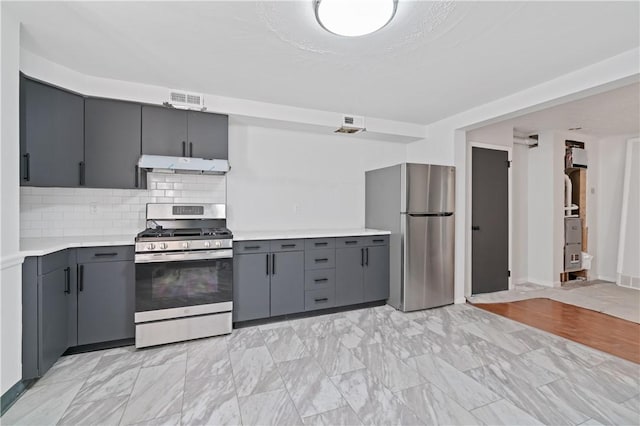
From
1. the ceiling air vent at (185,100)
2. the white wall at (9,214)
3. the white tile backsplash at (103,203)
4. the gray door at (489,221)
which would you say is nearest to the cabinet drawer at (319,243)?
the white tile backsplash at (103,203)

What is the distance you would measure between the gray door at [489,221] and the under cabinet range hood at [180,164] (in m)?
3.46

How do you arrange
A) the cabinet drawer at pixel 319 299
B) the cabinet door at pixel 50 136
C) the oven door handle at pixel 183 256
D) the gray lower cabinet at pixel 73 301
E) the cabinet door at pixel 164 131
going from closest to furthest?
the gray lower cabinet at pixel 73 301 → the cabinet door at pixel 50 136 → the oven door handle at pixel 183 256 → the cabinet door at pixel 164 131 → the cabinet drawer at pixel 319 299

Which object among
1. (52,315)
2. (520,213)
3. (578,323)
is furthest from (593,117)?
(52,315)

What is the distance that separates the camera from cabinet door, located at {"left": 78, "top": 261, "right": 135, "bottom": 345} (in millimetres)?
2557

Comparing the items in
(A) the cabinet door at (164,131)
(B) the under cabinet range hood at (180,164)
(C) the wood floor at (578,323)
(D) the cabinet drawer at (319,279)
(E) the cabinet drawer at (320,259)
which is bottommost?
(C) the wood floor at (578,323)

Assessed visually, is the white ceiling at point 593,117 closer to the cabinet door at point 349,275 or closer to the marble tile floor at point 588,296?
the marble tile floor at point 588,296

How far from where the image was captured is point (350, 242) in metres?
3.64

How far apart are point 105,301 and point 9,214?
1.03 meters

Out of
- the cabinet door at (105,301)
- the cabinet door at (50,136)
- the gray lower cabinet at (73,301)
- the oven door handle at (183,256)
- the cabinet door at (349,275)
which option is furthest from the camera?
the cabinet door at (349,275)

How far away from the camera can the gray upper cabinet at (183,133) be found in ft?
9.82

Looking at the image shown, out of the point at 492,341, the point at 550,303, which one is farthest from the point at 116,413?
the point at 550,303

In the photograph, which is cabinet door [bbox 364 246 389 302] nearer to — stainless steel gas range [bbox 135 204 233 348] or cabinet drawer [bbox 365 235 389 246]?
cabinet drawer [bbox 365 235 389 246]

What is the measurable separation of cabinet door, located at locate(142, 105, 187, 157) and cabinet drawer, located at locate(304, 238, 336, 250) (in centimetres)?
159

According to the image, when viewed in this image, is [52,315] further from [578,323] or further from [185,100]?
[578,323]
